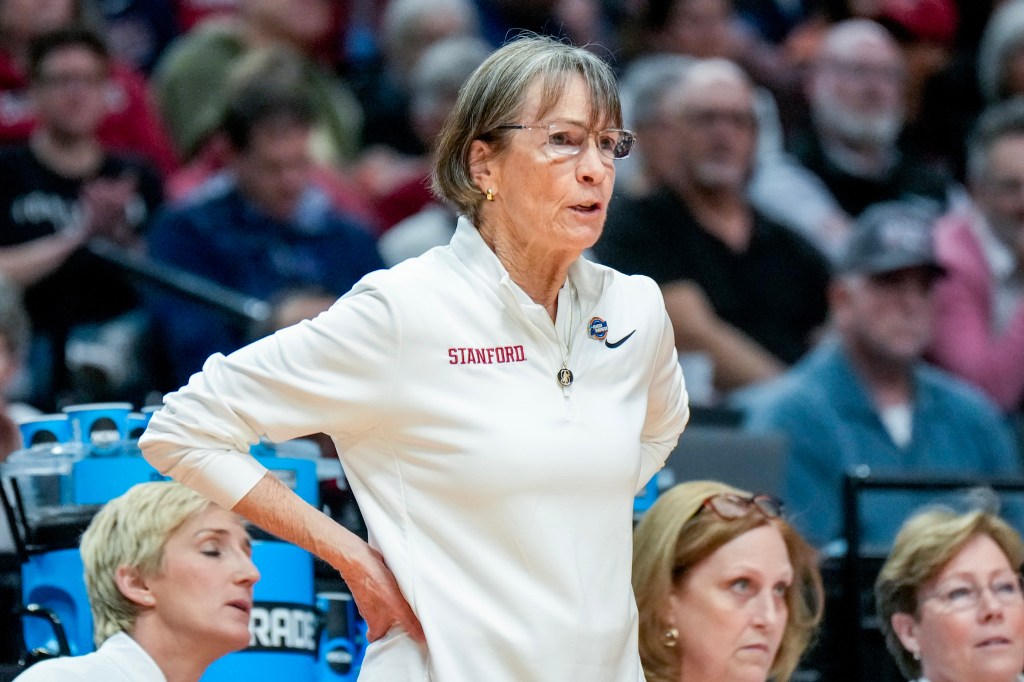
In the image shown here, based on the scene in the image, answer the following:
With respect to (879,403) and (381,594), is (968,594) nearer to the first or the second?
(381,594)

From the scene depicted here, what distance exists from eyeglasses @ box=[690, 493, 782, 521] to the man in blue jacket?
105 inches

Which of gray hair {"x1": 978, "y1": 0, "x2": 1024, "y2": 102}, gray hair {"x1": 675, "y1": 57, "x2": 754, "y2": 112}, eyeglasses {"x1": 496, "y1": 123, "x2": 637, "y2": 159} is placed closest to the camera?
eyeglasses {"x1": 496, "y1": 123, "x2": 637, "y2": 159}

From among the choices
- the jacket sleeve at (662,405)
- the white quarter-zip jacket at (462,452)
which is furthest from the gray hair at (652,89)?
the white quarter-zip jacket at (462,452)

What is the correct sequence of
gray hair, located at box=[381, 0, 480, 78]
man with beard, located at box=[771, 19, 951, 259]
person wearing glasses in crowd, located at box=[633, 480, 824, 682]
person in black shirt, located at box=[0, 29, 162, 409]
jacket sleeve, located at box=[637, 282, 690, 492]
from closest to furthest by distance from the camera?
jacket sleeve, located at box=[637, 282, 690, 492] < person wearing glasses in crowd, located at box=[633, 480, 824, 682] < person in black shirt, located at box=[0, 29, 162, 409] < man with beard, located at box=[771, 19, 951, 259] < gray hair, located at box=[381, 0, 480, 78]

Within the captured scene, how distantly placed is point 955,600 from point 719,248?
2572 mm

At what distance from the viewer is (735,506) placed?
3436 millimetres

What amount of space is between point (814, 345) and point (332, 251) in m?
1.75

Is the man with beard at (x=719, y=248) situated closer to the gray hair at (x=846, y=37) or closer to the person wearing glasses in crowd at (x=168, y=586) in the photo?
the gray hair at (x=846, y=37)

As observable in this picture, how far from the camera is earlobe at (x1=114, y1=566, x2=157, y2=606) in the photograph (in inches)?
127

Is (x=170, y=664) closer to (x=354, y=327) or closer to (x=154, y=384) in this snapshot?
(x=354, y=327)

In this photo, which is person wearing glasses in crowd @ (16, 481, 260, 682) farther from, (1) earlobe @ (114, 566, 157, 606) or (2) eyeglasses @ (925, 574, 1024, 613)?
(2) eyeglasses @ (925, 574, 1024, 613)

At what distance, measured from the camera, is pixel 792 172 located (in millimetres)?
7074

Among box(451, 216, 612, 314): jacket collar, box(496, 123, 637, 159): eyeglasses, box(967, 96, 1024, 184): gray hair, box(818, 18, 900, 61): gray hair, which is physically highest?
box(818, 18, 900, 61): gray hair

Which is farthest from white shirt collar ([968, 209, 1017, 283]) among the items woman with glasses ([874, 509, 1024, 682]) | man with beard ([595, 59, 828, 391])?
woman with glasses ([874, 509, 1024, 682])
